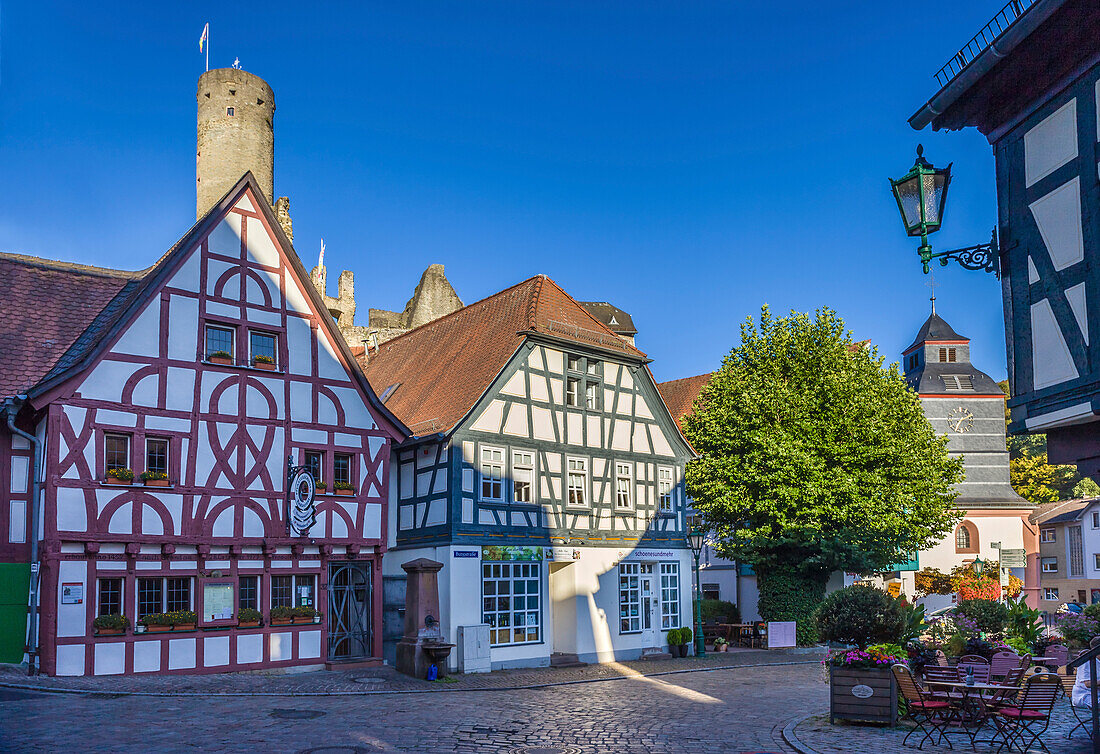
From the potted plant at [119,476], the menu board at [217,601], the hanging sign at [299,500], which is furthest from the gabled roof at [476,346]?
the potted plant at [119,476]

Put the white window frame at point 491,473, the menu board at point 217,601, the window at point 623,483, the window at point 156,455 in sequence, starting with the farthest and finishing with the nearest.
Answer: the window at point 623,483
the white window frame at point 491,473
the menu board at point 217,601
the window at point 156,455

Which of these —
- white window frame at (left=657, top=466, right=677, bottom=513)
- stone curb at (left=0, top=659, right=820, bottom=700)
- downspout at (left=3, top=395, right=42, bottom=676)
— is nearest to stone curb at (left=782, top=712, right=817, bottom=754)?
stone curb at (left=0, top=659, right=820, bottom=700)

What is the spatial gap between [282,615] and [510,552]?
6.39 m

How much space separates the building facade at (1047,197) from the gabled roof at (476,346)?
1564cm

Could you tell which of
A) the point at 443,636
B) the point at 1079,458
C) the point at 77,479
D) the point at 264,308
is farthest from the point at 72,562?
the point at 1079,458

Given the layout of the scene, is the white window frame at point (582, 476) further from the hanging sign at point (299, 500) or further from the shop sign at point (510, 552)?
the hanging sign at point (299, 500)

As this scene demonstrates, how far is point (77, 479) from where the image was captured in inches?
821

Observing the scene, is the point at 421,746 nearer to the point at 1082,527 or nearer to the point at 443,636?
the point at 443,636

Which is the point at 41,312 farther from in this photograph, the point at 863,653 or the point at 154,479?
the point at 863,653

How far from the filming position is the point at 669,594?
31766 mm

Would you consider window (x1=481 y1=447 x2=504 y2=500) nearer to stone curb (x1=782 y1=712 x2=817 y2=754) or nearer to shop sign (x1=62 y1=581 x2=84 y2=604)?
shop sign (x1=62 y1=581 x2=84 y2=604)

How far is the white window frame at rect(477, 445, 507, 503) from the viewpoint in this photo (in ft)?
88.6

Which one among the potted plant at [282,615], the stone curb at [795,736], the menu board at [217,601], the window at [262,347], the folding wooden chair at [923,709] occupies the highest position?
the window at [262,347]

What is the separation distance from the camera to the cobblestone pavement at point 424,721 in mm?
13531
